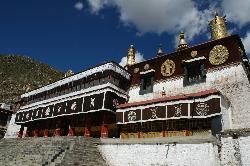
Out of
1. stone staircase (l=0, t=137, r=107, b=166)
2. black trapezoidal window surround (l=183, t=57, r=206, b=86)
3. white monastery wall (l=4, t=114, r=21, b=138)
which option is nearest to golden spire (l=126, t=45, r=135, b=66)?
black trapezoidal window surround (l=183, t=57, r=206, b=86)

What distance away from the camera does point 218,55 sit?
22.1m

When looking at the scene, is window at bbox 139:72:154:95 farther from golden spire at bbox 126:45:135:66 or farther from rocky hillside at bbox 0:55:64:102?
rocky hillside at bbox 0:55:64:102

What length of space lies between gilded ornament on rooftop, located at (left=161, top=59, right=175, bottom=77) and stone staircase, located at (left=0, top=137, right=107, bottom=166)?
28.0 ft

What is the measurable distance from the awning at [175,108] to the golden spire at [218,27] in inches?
321

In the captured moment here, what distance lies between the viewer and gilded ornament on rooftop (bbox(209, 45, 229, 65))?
2166 cm

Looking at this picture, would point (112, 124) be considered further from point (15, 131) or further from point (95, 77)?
point (15, 131)

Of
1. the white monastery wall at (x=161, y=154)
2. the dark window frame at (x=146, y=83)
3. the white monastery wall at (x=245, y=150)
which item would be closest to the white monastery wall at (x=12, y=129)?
the dark window frame at (x=146, y=83)

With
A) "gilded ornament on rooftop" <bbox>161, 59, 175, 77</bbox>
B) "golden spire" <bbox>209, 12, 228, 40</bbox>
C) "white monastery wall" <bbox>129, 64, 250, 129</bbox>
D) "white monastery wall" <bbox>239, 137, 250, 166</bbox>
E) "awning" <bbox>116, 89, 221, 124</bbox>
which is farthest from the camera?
"golden spire" <bbox>209, 12, 228, 40</bbox>

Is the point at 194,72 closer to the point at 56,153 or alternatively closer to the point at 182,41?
the point at 182,41

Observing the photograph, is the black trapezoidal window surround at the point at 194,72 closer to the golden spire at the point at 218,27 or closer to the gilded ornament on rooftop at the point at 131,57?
the golden spire at the point at 218,27

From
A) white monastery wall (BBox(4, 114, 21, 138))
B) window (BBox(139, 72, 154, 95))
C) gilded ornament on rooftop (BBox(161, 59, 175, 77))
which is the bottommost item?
white monastery wall (BBox(4, 114, 21, 138))

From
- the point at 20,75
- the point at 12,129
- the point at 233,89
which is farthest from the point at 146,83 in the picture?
the point at 20,75

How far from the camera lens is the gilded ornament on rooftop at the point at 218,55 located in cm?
2166

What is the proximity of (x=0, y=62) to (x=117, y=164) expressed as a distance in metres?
72.1
